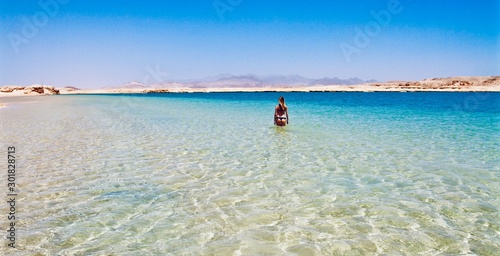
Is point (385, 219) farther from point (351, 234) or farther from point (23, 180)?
point (23, 180)

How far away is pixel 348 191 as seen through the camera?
297 inches

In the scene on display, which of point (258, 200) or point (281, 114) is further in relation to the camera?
point (281, 114)

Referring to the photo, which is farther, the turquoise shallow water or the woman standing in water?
the woman standing in water

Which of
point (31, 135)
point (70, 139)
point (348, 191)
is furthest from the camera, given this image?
point (31, 135)

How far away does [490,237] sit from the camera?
531 cm

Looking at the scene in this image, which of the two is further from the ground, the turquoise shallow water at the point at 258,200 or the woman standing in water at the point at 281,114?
the woman standing in water at the point at 281,114

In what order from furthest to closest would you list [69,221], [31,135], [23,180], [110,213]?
[31,135] → [23,180] → [110,213] → [69,221]

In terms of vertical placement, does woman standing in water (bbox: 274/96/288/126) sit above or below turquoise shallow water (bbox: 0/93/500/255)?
above

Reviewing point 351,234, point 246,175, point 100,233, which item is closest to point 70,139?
point 246,175

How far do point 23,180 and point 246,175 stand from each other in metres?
5.13

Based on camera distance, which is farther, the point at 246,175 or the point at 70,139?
the point at 70,139

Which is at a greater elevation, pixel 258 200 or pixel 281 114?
pixel 281 114

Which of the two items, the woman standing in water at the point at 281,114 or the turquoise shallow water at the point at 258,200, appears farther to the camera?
the woman standing in water at the point at 281,114

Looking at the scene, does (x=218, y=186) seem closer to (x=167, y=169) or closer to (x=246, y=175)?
(x=246, y=175)
